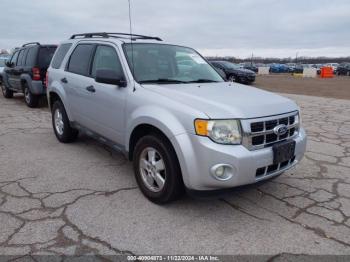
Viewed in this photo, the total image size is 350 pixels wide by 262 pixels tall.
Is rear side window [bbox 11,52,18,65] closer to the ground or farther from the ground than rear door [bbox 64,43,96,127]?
farther from the ground

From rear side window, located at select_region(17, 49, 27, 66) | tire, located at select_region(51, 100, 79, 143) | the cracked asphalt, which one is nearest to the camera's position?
the cracked asphalt

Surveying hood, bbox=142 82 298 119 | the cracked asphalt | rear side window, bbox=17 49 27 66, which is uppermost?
rear side window, bbox=17 49 27 66

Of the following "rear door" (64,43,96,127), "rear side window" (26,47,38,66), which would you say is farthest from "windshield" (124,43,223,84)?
"rear side window" (26,47,38,66)

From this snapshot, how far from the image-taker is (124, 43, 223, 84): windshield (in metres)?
4.18

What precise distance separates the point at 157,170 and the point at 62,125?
10.1ft

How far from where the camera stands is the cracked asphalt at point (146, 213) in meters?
2.95

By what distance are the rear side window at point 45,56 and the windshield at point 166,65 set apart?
5.99 metres

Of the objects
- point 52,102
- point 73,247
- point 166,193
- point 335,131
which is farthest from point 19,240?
point 335,131

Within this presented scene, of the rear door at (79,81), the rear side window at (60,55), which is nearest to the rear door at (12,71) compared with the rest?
the rear side window at (60,55)

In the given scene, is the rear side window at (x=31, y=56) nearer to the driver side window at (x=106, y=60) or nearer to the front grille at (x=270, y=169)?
the driver side window at (x=106, y=60)

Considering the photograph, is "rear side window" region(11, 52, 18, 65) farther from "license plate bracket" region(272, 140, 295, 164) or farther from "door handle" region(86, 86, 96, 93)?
"license plate bracket" region(272, 140, 295, 164)

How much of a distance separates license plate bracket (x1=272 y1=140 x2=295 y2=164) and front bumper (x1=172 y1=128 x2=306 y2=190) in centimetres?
14

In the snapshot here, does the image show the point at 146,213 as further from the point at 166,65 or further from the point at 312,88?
the point at 312,88

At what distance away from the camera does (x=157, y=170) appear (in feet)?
11.8
